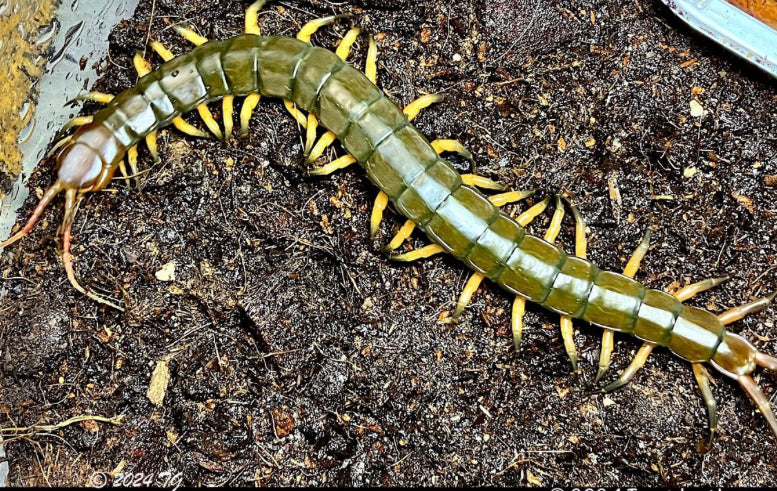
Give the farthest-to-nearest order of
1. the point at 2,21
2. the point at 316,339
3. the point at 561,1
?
1. the point at 561,1
2. the point at 316,339
3. the point at 2,21

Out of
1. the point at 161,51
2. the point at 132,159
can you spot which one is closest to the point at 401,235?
the point at 132,159

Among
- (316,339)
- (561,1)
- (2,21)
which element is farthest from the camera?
(561,1)

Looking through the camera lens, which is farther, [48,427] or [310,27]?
[310,27]

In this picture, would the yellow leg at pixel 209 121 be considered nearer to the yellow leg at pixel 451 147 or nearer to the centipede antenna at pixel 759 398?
the yellow leg at pixel 451 147

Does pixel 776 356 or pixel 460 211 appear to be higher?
pixel 460 211

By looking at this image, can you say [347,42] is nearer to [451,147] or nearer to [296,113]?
[296,113]

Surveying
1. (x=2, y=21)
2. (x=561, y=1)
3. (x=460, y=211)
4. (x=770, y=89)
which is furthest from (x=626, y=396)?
(x=2, y=21)

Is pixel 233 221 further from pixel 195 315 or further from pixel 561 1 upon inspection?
pixel 561 1
